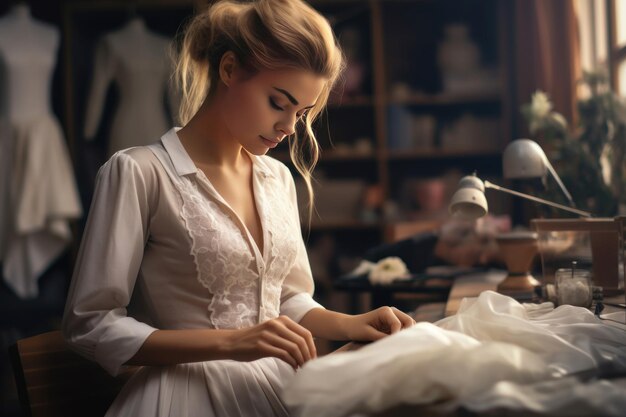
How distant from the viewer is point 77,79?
4918 millimetres

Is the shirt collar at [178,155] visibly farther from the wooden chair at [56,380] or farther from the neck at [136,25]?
the neck at [136,25]

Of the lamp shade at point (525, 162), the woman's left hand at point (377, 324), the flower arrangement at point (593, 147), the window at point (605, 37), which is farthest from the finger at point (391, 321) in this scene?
the window at point (605, 37)

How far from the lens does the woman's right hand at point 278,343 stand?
1225 millimetres

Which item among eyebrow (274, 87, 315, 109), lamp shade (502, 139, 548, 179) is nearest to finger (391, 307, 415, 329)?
eyebrow (274, 87, 315, 109)

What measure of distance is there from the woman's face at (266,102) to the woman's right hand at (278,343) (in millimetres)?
417

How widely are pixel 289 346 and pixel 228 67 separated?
59 centimetres

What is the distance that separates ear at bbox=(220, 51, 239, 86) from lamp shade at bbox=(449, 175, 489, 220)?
2.08 feet

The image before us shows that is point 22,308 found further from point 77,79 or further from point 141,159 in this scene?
point 141,159

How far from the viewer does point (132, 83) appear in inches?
187

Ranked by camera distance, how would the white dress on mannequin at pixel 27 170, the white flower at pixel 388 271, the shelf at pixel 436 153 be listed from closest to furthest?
the white flower at pixel 388 271, the white dress on mannequin at pixel 27 170, the shelf at pixel 436 153

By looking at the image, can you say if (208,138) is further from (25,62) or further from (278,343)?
(25,62)

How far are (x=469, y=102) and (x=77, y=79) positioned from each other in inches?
100

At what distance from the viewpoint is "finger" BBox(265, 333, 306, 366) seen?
1223mm

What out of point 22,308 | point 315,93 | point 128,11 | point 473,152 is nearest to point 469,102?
point 473,152
